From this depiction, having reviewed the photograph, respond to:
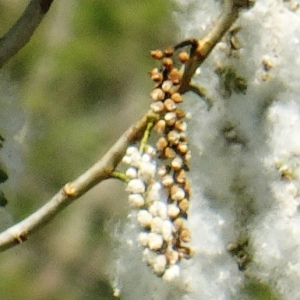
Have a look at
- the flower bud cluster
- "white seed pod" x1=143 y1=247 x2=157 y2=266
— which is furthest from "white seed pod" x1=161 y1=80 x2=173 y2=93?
"white seed pod" x1=143 y1=247 x2=157 y2=266

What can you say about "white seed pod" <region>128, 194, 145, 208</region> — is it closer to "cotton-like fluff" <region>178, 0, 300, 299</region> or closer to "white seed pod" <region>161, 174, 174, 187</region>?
"white seed pod" <region>161, 174, 174, 187</region>

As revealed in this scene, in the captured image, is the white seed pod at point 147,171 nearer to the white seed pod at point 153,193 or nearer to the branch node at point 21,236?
the white seed pod at point 153,193

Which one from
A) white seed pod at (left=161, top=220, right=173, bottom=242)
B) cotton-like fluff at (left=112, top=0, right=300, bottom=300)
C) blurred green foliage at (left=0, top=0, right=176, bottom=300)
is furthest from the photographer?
blurred green foliage at (left=0, top=0, right=176, bottom=300)

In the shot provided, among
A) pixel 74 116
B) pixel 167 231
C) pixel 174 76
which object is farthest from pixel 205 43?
pixel 74 116

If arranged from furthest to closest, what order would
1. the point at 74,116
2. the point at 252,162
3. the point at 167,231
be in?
the point at 74,116, the point at 252,162, the point at 167,231

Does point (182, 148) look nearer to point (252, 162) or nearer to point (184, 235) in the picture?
point (184, 235)

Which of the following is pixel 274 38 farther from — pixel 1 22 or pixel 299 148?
pixel 1 22

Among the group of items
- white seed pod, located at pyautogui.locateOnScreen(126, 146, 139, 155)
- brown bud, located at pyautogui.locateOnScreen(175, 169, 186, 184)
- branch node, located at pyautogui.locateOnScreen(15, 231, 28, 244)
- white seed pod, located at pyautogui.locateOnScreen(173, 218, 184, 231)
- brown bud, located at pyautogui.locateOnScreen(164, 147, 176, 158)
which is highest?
white seed pod, located at pyautogui.locateOnScreen(126, 146, 139, 155)
